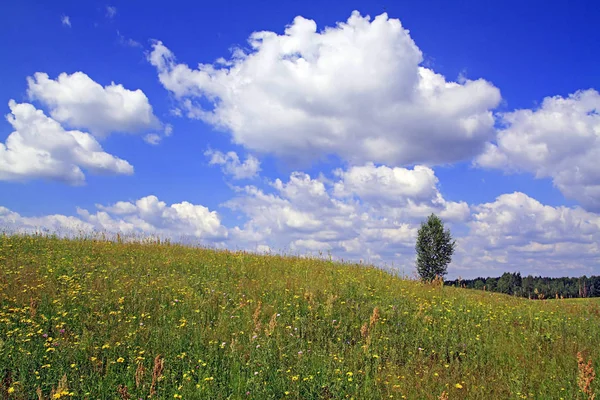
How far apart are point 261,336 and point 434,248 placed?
103 feet

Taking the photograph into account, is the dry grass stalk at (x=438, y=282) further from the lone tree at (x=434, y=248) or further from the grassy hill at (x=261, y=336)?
the lone tree at (x=434, y=248)

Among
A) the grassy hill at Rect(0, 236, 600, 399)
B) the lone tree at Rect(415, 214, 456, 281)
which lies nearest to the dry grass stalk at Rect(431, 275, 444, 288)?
the grassy hill at Rect(0, 236, 600, 399)

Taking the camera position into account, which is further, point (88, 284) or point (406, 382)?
point (88, 284)

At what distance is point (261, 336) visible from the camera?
30.6 feet

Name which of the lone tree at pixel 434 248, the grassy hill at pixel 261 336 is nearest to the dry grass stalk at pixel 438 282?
the grassy hill at pixel 261 336

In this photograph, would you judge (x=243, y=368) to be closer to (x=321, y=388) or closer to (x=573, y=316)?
(x=321, y=388)

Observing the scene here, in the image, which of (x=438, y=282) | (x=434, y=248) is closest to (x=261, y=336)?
(x=438, y=282)

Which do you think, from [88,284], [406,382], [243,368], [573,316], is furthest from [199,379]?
[573,316]

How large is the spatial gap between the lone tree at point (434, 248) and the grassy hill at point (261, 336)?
887 inches

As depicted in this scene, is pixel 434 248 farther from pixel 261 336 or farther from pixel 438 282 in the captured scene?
pixel 261 336

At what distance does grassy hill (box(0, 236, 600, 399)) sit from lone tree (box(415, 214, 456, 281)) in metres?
22.5

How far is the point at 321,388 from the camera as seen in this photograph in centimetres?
732

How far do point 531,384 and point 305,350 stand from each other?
4325 millimetres

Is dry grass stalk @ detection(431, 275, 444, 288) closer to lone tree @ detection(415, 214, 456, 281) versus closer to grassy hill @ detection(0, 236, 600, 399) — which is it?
grassy hill @ detection(0, 236, 600, 399)
